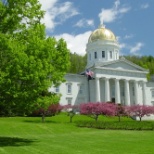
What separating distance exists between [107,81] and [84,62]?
30100 millimetres

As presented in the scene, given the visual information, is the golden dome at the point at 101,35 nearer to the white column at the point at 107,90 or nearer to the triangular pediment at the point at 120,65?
the triangular pediment at the point at 120,65

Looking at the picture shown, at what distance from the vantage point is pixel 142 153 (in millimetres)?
16172

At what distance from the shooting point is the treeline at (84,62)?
333 ft

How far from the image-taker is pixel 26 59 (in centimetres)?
1816

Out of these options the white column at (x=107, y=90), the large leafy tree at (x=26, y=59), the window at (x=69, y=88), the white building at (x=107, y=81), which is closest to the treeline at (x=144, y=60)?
the white building at (x=107, y=81)

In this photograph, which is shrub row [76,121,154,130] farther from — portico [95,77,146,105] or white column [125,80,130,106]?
white column [125,80,130,106]

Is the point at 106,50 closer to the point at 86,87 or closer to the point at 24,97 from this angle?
the point at 86,87

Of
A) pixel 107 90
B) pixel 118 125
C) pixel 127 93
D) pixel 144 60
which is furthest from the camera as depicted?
pixel 144 60

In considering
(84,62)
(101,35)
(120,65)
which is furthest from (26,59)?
(84,62)

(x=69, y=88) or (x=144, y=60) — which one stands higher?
(x=144, y=60)

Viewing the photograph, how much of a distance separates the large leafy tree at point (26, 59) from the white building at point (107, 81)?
50.4 m

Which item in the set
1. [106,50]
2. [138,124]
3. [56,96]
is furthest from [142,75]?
[56,96]

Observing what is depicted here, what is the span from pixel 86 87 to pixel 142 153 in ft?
197

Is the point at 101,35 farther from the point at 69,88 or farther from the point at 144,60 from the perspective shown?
the point at 144,60
